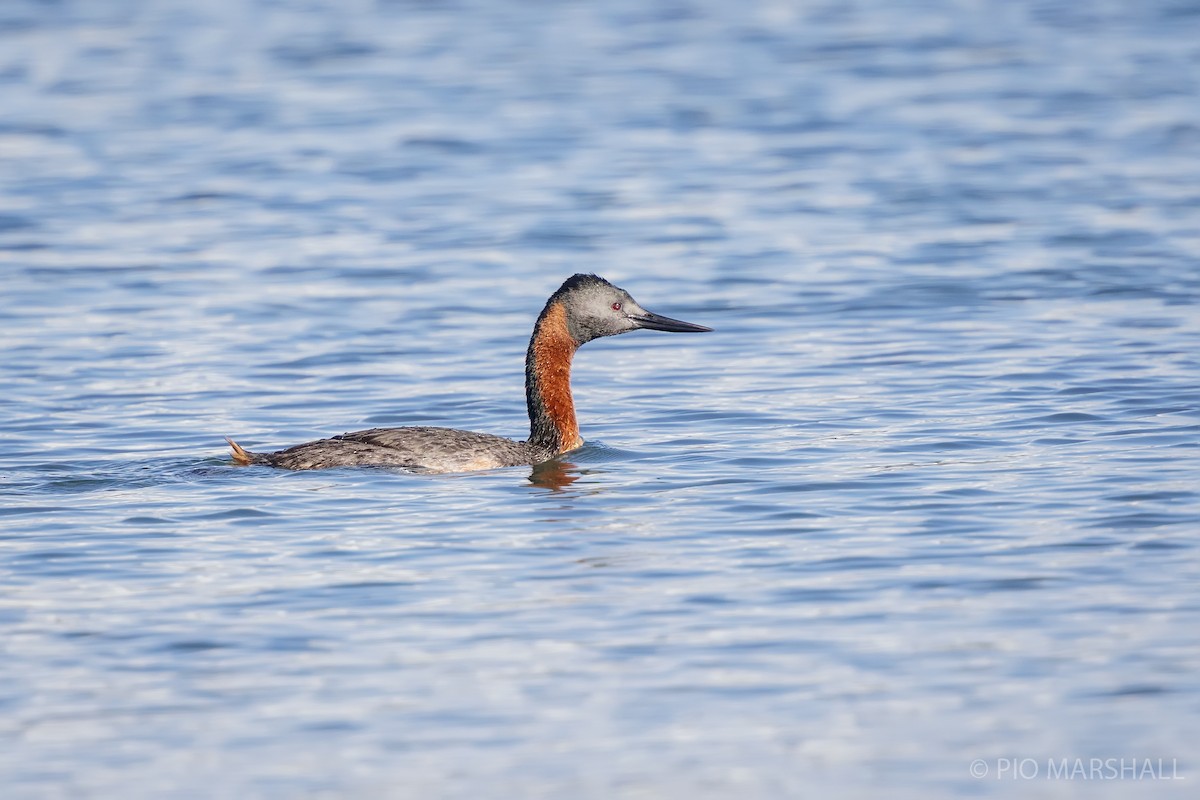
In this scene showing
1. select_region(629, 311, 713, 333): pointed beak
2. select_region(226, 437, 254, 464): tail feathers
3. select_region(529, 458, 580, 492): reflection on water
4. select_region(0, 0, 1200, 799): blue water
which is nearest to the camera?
select_region(0, 0, 1200, 799): blue water

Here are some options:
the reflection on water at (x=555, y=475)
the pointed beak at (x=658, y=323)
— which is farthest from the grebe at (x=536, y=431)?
the reflection on water at (x=555, y=475)

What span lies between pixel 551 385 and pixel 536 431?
295 millimetres

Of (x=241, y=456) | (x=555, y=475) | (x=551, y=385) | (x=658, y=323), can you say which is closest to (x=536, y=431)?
(x=551, y=385)

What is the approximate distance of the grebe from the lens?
34.8 feet

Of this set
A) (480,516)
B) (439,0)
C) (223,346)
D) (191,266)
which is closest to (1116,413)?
(480,516)

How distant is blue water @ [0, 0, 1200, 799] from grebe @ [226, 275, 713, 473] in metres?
0.14

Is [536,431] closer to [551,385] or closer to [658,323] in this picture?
[551,385]

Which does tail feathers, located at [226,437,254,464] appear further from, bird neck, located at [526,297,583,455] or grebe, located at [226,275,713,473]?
bird neck, located at [526,297,583,455]

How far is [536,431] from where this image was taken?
38.1ft

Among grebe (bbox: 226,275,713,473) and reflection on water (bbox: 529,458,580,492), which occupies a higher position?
grebe (bbox: 226,275,713,473)

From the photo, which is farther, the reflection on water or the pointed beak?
the pointed beak

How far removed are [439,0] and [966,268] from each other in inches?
699

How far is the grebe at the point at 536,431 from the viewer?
10609 mm

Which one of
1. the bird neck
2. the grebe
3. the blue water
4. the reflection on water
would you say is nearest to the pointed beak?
the grebe
